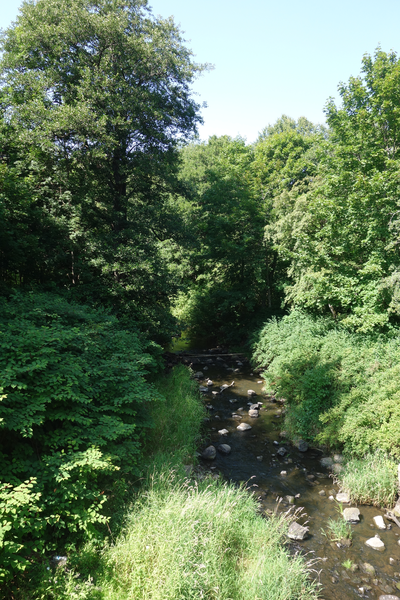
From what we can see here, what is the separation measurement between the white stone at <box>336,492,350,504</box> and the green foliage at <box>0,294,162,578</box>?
4542mm

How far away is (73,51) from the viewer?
10.9 meters

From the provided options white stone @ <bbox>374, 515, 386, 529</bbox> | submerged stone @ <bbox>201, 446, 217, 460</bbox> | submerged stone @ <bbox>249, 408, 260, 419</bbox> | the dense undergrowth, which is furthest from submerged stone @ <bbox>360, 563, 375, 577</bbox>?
submerged stone @ <bbox>249, 408, 260, 419</bbox>

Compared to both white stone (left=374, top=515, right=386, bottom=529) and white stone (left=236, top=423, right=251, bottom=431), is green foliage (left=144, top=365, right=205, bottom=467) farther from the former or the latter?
white stone (left=374, top=515, right=386, bottom=529)

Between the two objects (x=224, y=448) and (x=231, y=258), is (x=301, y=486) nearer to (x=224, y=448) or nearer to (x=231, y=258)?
(x=224, y=448)

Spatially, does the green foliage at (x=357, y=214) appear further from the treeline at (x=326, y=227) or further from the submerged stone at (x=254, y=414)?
the submerged stone at (x=254, y=414)

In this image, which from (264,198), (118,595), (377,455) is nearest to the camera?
(118,595)

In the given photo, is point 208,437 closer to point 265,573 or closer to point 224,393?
point 224,393

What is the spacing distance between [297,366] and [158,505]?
718cm

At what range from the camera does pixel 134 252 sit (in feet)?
35.0

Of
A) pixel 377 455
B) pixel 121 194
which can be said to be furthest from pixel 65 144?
pixel 377 455

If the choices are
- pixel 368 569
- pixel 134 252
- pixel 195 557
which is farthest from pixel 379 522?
pixel 134 252

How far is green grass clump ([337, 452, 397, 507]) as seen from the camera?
657 centimetres

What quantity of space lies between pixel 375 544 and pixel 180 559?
3965mm

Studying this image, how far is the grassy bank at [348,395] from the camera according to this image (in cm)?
695
